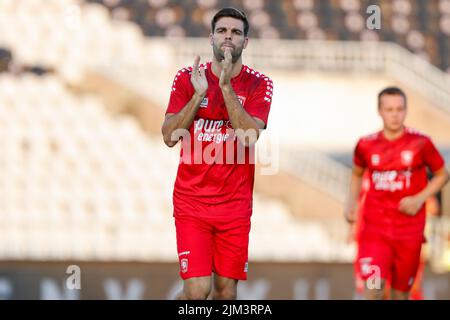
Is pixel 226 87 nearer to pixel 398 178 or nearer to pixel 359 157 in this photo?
pixel 398 178

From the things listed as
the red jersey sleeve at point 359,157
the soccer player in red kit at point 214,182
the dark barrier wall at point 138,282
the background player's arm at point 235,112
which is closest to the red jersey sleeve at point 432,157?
the red jersey sleeve at point 359,157

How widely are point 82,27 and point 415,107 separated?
5746 millimetres

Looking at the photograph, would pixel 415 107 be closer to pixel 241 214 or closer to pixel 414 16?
pixel 414 16

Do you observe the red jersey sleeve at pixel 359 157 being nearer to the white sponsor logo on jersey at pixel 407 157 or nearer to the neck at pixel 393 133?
the neck at pixel 393 133

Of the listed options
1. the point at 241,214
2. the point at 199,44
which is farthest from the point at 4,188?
the point at 241,214

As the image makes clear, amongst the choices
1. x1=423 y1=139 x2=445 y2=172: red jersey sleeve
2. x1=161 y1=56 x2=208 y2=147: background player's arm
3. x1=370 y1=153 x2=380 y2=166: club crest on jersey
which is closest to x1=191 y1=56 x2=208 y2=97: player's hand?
x1=161 y1=56 x2=208 y2=147: background player's arm

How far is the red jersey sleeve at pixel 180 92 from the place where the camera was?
5746 mm

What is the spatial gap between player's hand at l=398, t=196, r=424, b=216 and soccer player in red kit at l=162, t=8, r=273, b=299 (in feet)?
5.89

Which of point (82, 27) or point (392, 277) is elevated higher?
point (82, 27)

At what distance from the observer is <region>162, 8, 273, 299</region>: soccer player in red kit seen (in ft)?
18.9

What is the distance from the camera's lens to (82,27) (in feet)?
60.8

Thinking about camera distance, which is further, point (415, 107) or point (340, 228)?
point (415, 107)

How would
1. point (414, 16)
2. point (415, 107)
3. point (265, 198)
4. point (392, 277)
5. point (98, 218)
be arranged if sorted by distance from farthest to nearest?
point (414, 16), point (415, 107), point (265, 198), point (98, 218), point (392, 277)
